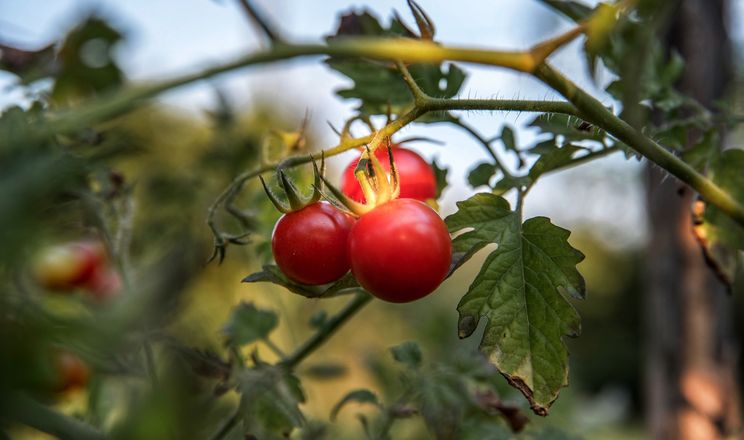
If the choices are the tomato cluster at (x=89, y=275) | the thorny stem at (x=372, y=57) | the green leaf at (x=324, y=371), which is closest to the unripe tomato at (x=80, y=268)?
the tomato cluster at (x=89, y=275)

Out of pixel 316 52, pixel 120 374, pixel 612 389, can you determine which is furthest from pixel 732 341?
pixel 612 389

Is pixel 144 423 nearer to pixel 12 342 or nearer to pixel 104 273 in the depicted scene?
pixel 12 342

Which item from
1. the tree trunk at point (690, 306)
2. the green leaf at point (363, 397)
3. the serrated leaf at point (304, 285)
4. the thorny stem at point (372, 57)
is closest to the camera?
the thorny stem at point (372, 57)

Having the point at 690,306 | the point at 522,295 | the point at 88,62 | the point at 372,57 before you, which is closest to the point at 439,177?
the point at 522,295

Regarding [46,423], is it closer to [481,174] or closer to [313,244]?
[313,244]

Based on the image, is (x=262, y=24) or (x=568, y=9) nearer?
(x=262, y=24)

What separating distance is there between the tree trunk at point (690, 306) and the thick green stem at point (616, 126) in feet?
2.40

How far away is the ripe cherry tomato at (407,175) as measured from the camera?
595 mm

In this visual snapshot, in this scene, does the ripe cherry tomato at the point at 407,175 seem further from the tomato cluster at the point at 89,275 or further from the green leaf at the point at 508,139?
the tomato cluster at the point at 89,275

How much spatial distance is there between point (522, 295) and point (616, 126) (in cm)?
15

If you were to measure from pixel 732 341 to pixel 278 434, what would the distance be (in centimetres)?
94

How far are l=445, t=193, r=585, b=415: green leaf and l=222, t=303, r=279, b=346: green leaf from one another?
0.31 metres

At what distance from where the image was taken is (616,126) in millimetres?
450

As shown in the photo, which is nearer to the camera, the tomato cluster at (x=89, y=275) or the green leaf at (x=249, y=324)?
the green leaf at (x=249, y=324)
